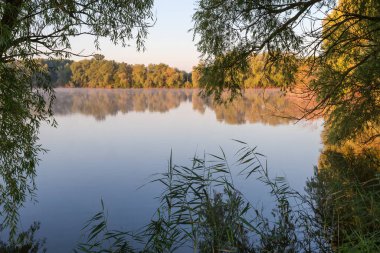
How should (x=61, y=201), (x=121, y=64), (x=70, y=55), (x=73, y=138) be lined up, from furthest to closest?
1. (x=121, y=64)
2. (x=73, y=138)
3. (x=61, y=201)
4. (x=70, y=55)

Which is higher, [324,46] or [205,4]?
[205,4]

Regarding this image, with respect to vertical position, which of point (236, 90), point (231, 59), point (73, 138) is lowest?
point (73, 138)

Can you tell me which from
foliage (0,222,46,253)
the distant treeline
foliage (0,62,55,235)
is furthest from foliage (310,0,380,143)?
the distant treeline

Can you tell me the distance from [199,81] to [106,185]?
5.47 metres

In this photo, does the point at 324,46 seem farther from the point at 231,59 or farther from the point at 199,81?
the point at 199,81

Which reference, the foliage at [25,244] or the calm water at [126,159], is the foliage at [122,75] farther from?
the foliage at [25,244]

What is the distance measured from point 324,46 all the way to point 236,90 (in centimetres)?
213

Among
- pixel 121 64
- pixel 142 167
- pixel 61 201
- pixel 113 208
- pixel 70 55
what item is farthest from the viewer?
pixel 121 64

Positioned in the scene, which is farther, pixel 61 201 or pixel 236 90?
pixel 61 201

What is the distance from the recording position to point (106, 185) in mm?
10883

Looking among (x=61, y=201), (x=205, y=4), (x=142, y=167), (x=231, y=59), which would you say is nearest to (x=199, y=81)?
(x=231, y=59)

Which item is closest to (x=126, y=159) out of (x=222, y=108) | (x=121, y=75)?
(x=222, y=108)

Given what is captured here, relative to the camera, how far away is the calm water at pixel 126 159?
838 centimetres

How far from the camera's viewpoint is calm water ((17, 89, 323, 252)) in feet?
27.5
